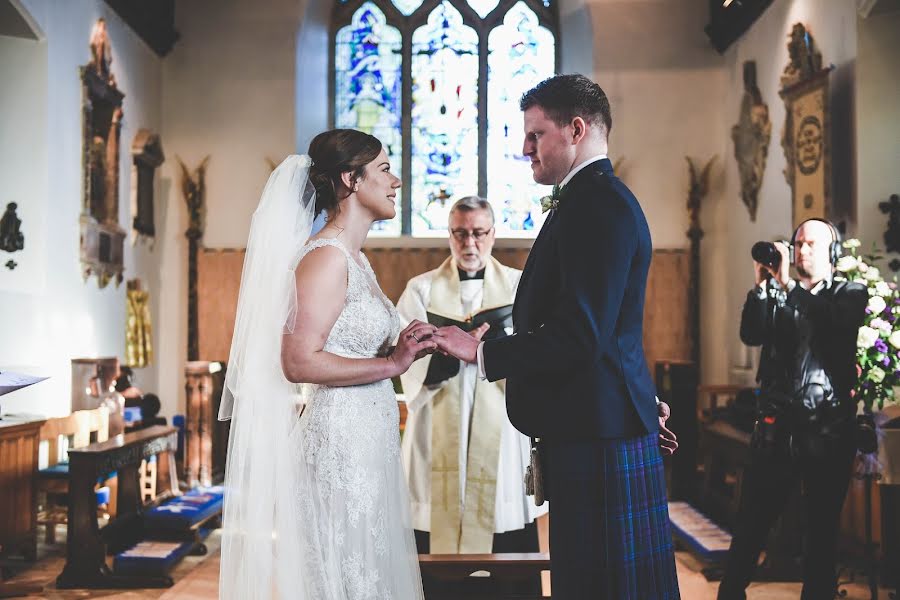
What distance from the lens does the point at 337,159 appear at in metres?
2.38

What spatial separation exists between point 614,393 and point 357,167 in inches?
38.7

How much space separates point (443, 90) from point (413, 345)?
8.03m

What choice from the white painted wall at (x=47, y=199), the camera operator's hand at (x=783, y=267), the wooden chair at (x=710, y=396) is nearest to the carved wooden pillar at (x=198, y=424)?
the white painted wall at (x=47, y=199)

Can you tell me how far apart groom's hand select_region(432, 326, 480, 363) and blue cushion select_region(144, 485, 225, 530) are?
3183mm

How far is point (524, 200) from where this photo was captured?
9.66m

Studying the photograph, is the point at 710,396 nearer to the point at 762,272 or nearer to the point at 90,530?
the point at 762,272

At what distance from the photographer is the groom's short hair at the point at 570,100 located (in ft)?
6.66

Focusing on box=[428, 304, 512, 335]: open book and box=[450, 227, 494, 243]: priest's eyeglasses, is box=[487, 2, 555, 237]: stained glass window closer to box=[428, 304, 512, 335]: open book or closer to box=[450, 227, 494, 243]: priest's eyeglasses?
box=[450, 227, 494, 243]: priest's eyeglasses

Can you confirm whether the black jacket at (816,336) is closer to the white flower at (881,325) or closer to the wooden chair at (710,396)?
the white flower at (881,325)

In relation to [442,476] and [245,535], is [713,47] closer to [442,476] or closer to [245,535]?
[442,476]

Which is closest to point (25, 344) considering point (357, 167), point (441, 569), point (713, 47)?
point (441, 569)

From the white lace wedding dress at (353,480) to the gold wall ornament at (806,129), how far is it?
434 centimetres

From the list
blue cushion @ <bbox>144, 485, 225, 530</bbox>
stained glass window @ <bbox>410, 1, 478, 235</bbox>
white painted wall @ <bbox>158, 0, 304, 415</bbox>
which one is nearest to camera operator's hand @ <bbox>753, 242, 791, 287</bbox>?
blue cushion @ <bbox>144, 485, 225, 530</bbox>

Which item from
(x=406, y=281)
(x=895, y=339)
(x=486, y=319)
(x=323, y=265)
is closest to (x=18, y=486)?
(x=486, y=319)
